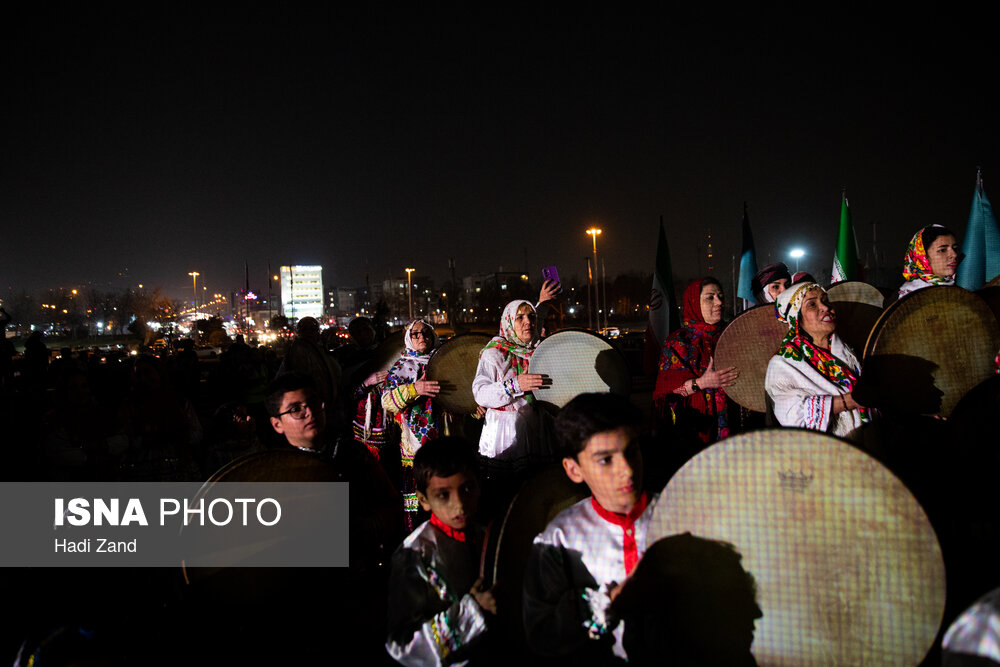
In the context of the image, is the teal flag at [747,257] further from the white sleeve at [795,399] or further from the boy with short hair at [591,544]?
the boy with short hair at [591,544]

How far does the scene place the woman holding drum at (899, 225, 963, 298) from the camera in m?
3.42

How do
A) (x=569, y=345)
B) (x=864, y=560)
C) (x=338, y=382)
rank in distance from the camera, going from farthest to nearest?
(x=338, y=382)
(x=569, y=345)
(x=864, y=560)

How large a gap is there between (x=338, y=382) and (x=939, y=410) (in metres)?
→ 5.35

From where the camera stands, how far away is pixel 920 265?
355cm

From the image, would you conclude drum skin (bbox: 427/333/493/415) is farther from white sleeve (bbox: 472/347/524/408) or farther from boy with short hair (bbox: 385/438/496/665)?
boy with short hair (bbox: 385/438/496/665)

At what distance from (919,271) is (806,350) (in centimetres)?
141

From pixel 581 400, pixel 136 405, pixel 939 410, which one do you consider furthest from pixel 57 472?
pixel 939 410

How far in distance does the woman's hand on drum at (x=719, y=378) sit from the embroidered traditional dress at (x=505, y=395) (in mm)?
1201

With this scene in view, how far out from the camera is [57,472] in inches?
175

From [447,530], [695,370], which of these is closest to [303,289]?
→ [695,370]

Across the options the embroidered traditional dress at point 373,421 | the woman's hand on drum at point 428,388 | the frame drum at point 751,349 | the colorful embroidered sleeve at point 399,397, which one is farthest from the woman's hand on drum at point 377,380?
the frame drum at point 751,349

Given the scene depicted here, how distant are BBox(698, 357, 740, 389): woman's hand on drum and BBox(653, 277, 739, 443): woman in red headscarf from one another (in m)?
0.18

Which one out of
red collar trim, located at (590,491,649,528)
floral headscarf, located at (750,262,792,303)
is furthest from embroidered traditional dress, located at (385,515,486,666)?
floral headscarf, located at (750,262,792,303)

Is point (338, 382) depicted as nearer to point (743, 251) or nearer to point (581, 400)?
point (581, 400)
